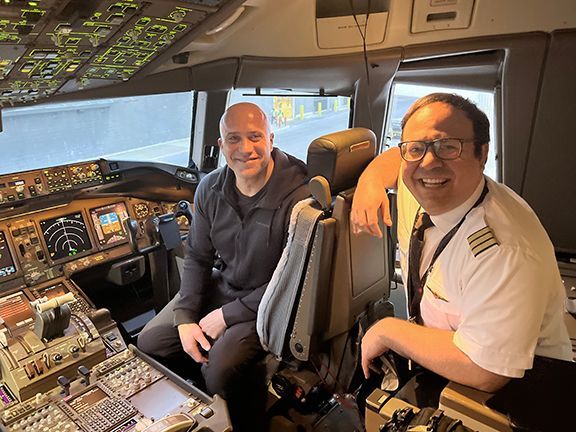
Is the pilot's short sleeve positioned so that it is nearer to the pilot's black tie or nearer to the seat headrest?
the pilot's black tie

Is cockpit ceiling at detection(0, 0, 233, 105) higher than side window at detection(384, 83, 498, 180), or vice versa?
cockpit ceiling at detection(0, 0, 233, 105)

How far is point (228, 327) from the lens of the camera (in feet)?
7.00

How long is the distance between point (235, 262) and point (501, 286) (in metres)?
1.36

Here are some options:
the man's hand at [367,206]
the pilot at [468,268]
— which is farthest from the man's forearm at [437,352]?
the man's hand at [367,206]

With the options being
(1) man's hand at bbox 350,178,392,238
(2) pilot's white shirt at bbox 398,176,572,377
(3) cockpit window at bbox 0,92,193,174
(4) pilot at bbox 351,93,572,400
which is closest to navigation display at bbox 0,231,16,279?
(3) cockpit window at bbox 0,92,193,174

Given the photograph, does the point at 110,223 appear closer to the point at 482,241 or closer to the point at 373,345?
the point at 373,345

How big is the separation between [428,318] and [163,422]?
2.99 feet

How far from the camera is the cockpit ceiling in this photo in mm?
1834

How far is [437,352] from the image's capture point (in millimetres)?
1236

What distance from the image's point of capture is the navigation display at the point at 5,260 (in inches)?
97.6

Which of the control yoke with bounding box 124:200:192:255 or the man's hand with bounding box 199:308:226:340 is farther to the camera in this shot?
the control yoke with bounding box 124:200:192:255

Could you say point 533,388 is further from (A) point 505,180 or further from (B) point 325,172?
(A) point 505,180

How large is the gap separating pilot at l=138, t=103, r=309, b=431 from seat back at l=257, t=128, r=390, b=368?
0.71 feet

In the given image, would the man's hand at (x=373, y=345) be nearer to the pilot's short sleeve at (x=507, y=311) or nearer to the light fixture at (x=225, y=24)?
the pilot's short sleeve at (x=507, y=311)
